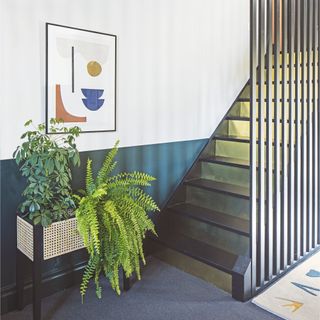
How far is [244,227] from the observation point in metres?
2.88

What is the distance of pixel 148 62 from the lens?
3141 millimetres

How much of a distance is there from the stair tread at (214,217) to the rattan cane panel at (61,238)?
3.86 ft

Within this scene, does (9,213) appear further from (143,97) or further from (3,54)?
(143,97)

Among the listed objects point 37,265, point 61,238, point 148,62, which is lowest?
point 37,265

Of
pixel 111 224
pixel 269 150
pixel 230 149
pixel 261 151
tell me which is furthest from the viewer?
pixel 230 149

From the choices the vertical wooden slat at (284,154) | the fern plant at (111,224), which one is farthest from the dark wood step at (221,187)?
the fern plant at (111,224)

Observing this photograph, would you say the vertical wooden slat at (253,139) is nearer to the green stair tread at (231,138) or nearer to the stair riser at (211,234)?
the stair riser at (211,234)

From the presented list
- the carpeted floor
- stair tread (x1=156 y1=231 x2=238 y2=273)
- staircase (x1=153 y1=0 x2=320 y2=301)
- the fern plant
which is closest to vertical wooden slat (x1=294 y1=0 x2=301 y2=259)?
staircase (x1=153 y1=0 x2=320 y2=301)

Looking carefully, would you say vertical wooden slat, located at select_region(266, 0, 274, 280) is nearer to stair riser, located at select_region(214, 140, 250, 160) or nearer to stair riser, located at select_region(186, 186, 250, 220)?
stair riser, located at select_region(186, 186, 250, 220)

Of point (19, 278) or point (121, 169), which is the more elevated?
point (121, 169)

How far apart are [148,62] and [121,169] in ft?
3.16

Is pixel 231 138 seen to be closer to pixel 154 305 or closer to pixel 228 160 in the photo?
pixel 228 160

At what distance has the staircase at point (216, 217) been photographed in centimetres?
281

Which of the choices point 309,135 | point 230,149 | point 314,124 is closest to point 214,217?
point 230,149
